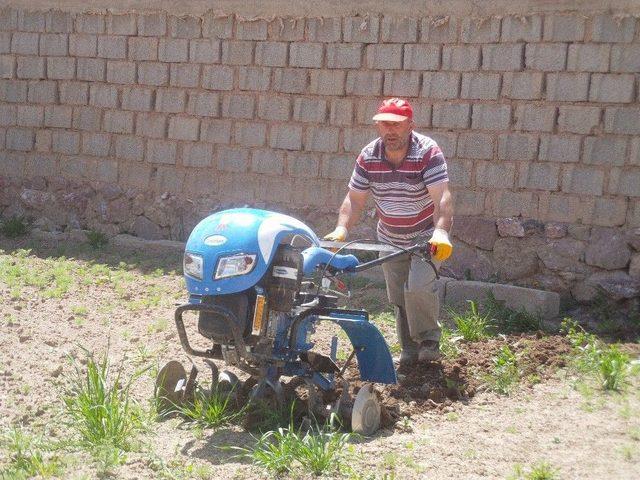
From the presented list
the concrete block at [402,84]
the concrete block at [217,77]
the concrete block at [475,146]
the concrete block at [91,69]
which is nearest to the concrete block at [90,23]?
the concrete block at [91,69]

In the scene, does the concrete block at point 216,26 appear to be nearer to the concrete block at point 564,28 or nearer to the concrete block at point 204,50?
the concrete block at point 204,50

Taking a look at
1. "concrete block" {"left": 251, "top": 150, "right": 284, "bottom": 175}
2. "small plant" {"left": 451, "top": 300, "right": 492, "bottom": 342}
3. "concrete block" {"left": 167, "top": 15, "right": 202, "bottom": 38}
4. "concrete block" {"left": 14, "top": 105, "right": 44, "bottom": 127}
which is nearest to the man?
"small plant" {"left": 451, "top": 300, "right": 492, "bottom": 342}

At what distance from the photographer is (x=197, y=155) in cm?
1056

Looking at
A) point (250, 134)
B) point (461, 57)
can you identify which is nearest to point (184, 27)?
point (250, 134)

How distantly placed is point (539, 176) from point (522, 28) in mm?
1253

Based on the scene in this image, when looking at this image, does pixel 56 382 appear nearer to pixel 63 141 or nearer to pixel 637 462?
pixel 637 462

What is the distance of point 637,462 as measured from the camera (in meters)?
4.78

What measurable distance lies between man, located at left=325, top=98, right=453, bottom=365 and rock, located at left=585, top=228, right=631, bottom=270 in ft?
7.82

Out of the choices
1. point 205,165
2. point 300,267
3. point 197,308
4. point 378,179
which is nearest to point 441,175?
point 378,179

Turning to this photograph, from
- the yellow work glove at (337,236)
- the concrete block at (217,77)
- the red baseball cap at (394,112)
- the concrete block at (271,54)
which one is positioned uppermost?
the concrete block at (271,54)

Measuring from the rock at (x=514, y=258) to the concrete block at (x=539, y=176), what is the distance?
484mm

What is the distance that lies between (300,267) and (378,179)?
1.41m

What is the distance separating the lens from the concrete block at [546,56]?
27.7 ft

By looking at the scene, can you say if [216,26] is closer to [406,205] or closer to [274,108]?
[274,108]
